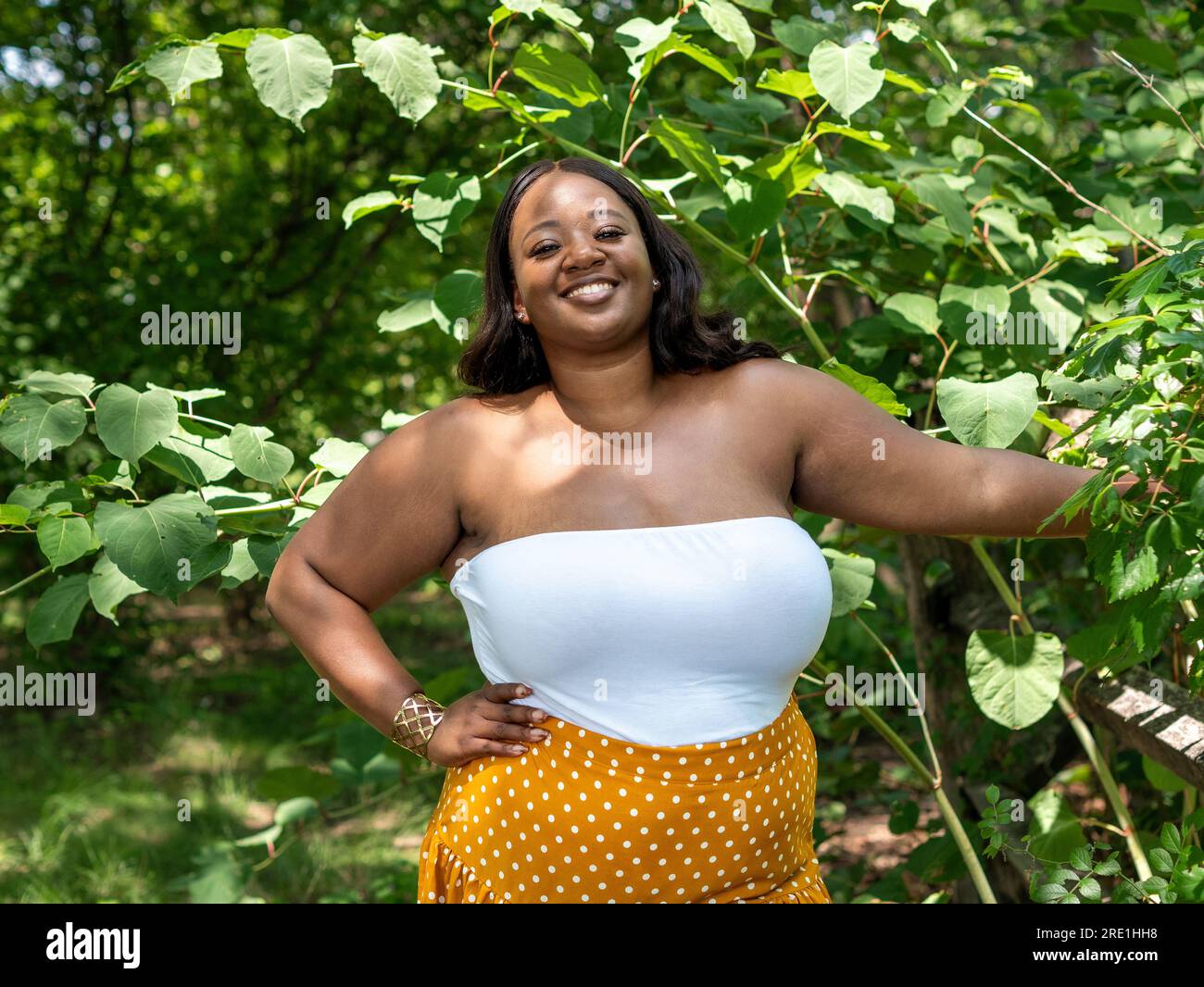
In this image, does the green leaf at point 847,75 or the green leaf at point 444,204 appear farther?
the green leaf at point 444,204

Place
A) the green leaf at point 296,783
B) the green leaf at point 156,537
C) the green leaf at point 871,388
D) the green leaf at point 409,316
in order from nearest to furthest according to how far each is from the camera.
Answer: the green leaf at point 156,537 < the green leaf at point 871,388 < the green leaf at point 409,316 < the green leaf at point 296,783

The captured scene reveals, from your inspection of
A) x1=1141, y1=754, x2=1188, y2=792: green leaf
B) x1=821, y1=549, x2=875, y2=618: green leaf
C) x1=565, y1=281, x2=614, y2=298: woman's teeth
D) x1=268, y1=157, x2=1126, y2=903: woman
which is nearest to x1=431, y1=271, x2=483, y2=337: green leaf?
x1=268, y1=157, x2=1126, y2=903: woman

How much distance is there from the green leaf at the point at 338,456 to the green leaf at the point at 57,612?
44 cm

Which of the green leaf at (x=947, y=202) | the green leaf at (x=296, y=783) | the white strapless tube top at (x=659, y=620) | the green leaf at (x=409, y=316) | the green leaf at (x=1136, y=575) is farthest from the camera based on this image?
the green leaf at (x=296, y=783)

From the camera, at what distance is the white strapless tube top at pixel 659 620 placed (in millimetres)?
1567

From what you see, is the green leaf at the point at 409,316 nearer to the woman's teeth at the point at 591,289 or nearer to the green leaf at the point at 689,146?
the green leaf at the point at 689,146

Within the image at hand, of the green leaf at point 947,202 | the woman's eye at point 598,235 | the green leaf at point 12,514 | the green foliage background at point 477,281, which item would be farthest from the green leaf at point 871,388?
the green leaf at point 12,514

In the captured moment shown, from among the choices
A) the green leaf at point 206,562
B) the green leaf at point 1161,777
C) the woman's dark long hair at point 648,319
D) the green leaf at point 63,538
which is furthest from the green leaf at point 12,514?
the green leaf at point 1161,777

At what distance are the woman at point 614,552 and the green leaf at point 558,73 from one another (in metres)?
0.33

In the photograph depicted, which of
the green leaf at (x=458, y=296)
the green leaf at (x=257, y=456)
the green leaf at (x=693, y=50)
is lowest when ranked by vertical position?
the green leaf at (x=257, y=456)

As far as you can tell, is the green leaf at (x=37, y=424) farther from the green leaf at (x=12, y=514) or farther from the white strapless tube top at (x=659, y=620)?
the white strapless tube top at (x=659, y=620)

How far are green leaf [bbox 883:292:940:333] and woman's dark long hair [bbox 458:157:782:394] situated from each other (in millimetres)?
569

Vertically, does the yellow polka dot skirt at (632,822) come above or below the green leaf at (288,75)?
below

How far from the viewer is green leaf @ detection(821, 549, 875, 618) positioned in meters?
2.22
